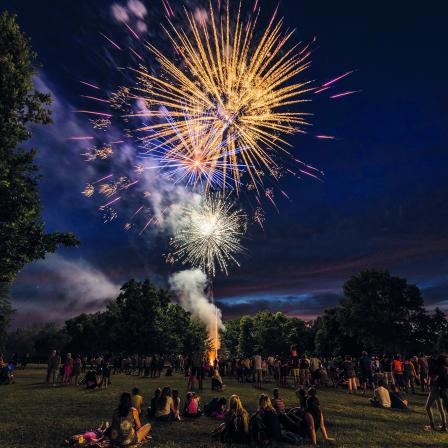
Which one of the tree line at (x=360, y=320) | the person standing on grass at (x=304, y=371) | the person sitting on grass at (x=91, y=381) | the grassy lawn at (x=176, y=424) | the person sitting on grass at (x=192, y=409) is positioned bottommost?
the grassy lawn at (x=176, y=424)

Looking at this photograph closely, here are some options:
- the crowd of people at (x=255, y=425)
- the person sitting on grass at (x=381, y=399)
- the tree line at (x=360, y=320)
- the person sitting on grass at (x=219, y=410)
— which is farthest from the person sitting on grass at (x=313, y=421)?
the tree line at (x=360, y=320)

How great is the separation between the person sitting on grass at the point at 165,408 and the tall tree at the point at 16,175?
33.1ft

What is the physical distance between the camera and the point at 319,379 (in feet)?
87.1

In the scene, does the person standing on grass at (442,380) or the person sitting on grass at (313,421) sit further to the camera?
the person standing on grass at (442,380)

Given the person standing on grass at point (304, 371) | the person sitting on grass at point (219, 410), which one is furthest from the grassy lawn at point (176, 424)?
the person standing on grass at point (304, 371)

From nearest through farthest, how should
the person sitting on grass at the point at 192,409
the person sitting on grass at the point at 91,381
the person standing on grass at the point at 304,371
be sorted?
the person sitting on grass at the point at 192,409, the person sitting on grass at the point at 91,381, the person standing on grass at the point at 304,371

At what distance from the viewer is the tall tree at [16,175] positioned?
17.8m

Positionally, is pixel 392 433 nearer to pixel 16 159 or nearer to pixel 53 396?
pixel 53 396

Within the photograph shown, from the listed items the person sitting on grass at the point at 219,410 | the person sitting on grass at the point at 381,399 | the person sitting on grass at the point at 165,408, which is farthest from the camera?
the person sitting on grass at the point at 381,399

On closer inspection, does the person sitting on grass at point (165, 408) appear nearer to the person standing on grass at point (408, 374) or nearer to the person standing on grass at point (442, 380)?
the person standing on grass at point (442, 380)

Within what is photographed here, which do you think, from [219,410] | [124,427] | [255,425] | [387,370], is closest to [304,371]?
[387,370]

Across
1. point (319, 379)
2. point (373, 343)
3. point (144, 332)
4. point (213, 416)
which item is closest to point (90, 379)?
point (213, 416)

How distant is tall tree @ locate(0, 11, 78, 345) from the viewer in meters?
17.8

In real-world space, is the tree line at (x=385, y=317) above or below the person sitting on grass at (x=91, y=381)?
above
